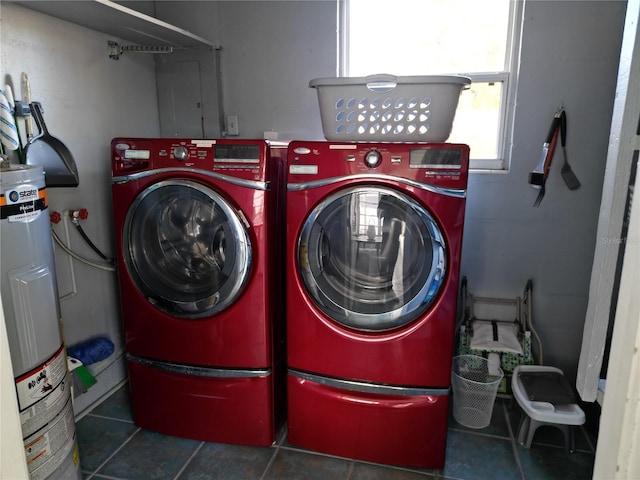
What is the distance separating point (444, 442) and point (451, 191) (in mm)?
1023

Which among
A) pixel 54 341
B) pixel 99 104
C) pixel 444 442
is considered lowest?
pixel 444 442

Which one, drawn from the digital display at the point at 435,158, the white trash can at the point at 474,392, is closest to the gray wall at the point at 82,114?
the digital display at the point at 435,158

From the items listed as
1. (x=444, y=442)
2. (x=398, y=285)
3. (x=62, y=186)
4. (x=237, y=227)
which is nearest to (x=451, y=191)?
(x=398, y=285)

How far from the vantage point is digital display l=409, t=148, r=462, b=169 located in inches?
64.6

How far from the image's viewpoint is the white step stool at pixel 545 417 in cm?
195

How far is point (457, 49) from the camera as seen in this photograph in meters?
2.40

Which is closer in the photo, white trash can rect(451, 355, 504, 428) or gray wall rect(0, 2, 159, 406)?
gray wall rect(0, 2, 159, 406)

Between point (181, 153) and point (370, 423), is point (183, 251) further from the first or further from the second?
point (370, 423)

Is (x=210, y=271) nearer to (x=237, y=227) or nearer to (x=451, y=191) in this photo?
(x=237, y=227)

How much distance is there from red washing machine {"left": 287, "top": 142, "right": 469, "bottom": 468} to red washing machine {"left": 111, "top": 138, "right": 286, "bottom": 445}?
0.14 metres

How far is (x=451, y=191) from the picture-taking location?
1651 mm

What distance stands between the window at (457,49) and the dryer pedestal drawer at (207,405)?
64.0 inches

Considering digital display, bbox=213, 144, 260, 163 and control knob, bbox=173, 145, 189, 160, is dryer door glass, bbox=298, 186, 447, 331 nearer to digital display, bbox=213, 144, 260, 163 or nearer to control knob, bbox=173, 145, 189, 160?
digital display, bbox=213, 144, 260, 163

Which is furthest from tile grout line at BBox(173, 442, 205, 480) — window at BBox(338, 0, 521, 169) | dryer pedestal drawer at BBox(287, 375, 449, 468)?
window at BBox(338, 0, 521, 169)
